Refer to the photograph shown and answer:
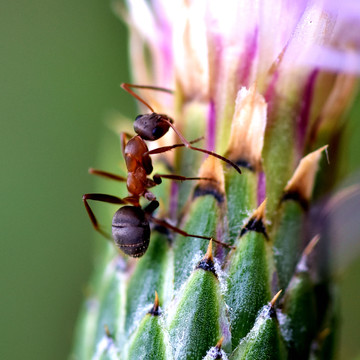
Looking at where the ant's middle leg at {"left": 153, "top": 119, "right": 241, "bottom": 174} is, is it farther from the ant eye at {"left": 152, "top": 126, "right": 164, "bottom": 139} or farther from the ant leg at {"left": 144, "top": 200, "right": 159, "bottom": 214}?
the ant leg at {"left": 144, "top": 200, "right": 159, "bottom": 214}

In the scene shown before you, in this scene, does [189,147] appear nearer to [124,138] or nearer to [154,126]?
[154,126]

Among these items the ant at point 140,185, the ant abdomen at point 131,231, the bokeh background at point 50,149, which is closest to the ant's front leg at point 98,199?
the ant at point 140,185

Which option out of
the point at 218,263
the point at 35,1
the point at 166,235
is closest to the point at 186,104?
the point at 166,235

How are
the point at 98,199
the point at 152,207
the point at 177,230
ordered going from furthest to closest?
1. the point at 98,199
2. the point at 152,207
3. the point at 177,230

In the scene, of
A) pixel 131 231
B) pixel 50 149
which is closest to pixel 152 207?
pixel 131 231

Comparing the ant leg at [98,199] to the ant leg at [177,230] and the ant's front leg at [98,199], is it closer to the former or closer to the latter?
the ant's front leg at [98,199]

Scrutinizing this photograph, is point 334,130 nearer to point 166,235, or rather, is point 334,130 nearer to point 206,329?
point 166,235

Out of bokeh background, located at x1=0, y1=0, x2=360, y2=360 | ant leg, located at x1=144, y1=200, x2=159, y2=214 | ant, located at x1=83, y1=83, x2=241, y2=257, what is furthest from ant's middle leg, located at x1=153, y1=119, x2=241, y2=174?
bokeh background, located at x1=0, y1=0, x2=360, y2=360
